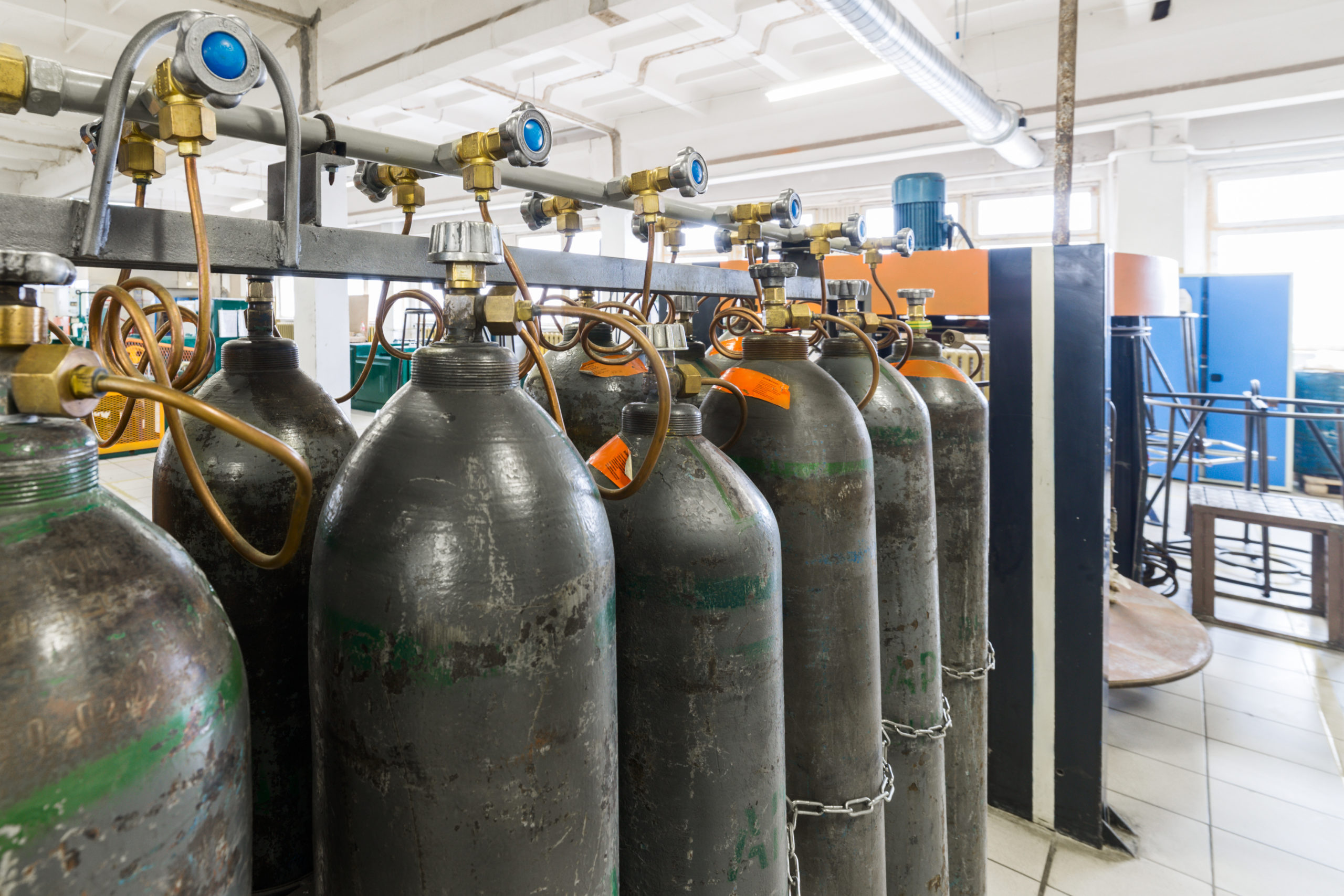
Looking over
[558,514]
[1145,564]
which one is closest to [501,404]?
[558,514]

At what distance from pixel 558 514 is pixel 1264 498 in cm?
456

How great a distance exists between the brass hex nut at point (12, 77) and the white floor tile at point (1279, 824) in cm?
315

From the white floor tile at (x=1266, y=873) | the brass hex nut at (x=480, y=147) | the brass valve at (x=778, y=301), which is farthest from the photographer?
the white floor tile at (x=1266, y=873)

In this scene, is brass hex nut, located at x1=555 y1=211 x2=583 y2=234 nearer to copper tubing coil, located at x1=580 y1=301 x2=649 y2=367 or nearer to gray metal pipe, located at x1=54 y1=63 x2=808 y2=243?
gray metal pipe, located at x1=54 y1=63 x2=808 y2=243

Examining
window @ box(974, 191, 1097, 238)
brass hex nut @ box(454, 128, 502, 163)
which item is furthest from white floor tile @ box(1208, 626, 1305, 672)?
window @ box(974, 191, 1097, 238)

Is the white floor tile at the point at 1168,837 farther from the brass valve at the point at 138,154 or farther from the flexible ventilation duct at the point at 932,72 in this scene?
the flexible ventilation duct at the point at 932,72

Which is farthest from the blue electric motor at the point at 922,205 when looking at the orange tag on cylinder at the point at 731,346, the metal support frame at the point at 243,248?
the metal support frame at the point at 243,248

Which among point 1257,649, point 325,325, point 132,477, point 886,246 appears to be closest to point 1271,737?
point 1257,649

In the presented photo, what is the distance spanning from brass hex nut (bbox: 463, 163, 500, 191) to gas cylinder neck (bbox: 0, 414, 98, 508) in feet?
1.68

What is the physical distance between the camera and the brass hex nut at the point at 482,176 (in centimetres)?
86

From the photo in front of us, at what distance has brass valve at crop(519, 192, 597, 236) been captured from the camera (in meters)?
1.26

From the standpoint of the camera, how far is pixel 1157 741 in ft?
9.50

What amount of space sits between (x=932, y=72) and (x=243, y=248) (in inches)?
183

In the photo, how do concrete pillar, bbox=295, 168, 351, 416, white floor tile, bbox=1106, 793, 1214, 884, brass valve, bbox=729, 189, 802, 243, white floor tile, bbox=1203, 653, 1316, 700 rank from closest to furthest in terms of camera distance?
1. brass valve, bbox=729, 189, 802, 243
2. white floor tile, bbox=1106, 793, 1214, 884
3. white floor tile, bbox=1203, 653, 1316, 700
4. concrete pillar, bbox=295, 168, 351, 416
